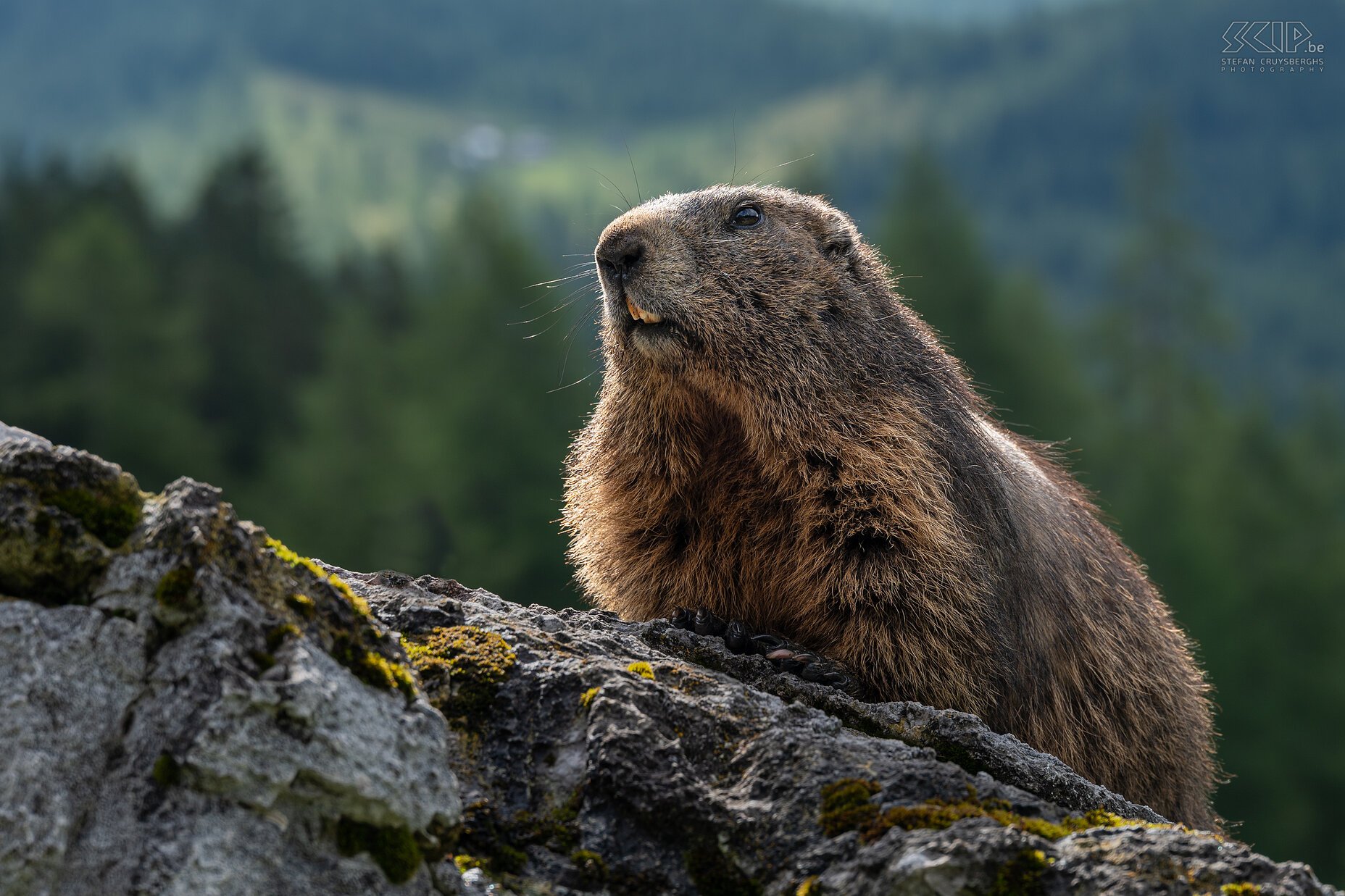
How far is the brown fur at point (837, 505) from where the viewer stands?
22.5ft

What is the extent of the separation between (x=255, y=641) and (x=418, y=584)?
207cm

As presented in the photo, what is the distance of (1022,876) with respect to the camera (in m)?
3.68

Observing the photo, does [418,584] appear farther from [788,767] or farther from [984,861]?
[984,861]

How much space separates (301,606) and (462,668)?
1.00 meters

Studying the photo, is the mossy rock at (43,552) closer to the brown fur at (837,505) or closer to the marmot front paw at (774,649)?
the marmot front paw at (774,649)

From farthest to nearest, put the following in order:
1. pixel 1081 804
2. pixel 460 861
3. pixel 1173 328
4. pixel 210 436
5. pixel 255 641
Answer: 1. pixel 1173 328
2. pixel 210 436
3. pixel 1081 804
4. pixel 460 861
5. pixel 255 641

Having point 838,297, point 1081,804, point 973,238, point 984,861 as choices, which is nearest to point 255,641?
point 984,861

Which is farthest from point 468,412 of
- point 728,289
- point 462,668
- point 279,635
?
point 279,635

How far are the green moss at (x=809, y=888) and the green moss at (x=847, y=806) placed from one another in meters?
0.19

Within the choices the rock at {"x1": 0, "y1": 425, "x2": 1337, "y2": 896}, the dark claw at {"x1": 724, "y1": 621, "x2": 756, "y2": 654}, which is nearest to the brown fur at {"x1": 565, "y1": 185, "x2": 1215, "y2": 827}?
the dark claw at {"x1": 724, "y1": 621, "x2": 756, "y2": 654}

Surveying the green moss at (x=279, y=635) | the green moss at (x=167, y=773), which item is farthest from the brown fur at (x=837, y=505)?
the green moss at (x=167, y=773)

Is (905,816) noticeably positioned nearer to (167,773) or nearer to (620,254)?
(167,773)

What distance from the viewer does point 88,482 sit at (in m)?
3.85

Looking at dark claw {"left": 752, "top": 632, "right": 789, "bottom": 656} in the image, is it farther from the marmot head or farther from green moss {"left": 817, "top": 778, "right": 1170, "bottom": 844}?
green moss {"left": 817, "top": 778, "right": 1170, "bottom": 844}
